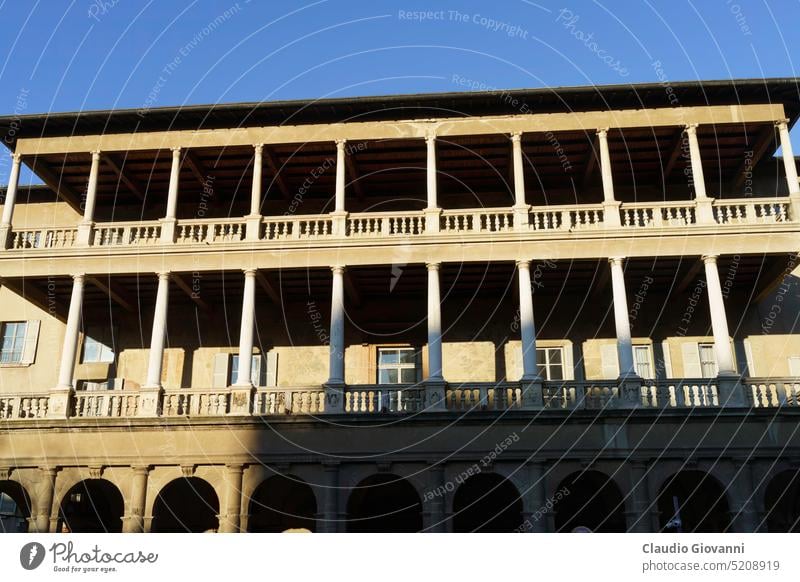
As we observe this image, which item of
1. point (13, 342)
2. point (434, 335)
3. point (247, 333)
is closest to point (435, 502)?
point (434, 335)

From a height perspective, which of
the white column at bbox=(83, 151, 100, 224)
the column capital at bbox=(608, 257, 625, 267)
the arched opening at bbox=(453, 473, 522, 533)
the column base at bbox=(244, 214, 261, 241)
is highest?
the white column at bbox=(83, 151, 100, 224)

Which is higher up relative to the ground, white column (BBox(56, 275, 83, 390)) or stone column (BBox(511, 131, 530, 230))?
stone column (BBox(511, 131, 530, 230))

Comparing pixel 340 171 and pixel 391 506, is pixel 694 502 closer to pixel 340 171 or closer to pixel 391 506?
pixel 391 506

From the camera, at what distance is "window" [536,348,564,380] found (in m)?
26.5

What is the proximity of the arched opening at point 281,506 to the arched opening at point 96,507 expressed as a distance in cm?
458

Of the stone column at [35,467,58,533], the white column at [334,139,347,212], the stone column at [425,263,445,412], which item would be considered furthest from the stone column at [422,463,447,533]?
the stone column at [35,467,58,533]

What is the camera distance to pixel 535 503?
21734 mm

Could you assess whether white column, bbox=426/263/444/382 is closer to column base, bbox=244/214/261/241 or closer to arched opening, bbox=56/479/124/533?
column base, bbox=244/214/261/241

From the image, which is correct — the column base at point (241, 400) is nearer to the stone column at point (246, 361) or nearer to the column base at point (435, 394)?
the stone column at point (246, 361)

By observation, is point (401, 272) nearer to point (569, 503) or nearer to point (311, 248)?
point (311, 248)

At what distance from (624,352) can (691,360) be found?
15.4 feet

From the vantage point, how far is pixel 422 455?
22234 mm

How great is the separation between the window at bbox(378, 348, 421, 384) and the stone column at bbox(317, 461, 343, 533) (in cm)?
498

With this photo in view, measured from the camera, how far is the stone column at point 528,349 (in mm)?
22547
